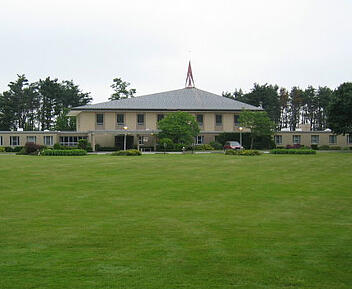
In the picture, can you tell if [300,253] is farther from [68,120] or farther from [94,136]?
[68,120]

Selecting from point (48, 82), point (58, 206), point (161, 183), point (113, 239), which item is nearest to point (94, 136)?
point (48, 82)

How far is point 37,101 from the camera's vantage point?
8019cm

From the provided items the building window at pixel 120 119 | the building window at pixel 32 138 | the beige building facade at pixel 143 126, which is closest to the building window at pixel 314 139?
the beige building facade at pixel 143 126

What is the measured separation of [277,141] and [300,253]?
5145 centimetres

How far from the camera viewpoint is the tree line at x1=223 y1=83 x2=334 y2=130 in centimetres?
8062

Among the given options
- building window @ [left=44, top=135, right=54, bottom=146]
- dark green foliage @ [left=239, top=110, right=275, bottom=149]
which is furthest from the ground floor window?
dark green foliage @ [left=239, top=110, right=275, bottom=149]

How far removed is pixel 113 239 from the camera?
7.85 m

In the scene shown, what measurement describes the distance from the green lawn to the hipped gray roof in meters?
38.4

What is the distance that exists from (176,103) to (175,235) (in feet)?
160

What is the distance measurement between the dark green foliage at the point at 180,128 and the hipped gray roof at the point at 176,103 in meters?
7.01

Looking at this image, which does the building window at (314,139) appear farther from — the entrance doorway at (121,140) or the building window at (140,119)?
the entrance doorway at (121,140)

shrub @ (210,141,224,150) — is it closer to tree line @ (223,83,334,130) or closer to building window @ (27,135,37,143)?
building window @ (27,135,37,143)

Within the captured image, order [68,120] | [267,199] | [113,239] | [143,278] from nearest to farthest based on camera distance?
[143,278] < [113,239] < [267,199] < [68,120]

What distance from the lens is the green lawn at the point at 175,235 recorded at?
580cm
